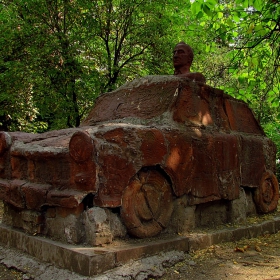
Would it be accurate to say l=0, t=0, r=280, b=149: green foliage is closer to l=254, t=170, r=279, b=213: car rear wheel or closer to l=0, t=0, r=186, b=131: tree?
l=0, t=0, r=186, b=131: tree

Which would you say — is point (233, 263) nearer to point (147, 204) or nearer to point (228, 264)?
point (228, 264)

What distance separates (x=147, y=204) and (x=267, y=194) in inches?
85.3

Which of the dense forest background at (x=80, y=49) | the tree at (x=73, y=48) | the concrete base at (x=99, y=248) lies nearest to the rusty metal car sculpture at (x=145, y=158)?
the concrete base at (x=99, y=248)

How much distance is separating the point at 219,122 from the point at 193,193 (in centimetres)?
107

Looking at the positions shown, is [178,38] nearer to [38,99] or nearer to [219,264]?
[38,99]

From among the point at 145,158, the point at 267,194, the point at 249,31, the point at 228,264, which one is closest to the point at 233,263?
the point at 228,264

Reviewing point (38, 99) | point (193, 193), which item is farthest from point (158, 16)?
point (193, 193)

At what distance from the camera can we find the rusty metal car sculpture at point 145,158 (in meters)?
2.96

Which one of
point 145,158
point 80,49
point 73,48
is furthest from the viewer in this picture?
point 80,49

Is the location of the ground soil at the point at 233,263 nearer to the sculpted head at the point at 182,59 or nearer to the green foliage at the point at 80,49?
the sculpted head at the point at 182,59

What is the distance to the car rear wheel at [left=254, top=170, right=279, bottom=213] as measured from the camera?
4.68 m

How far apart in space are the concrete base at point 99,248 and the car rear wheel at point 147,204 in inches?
4.8

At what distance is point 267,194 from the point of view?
480 cm

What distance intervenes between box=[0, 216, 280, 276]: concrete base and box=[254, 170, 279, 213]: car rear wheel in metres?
0.80
